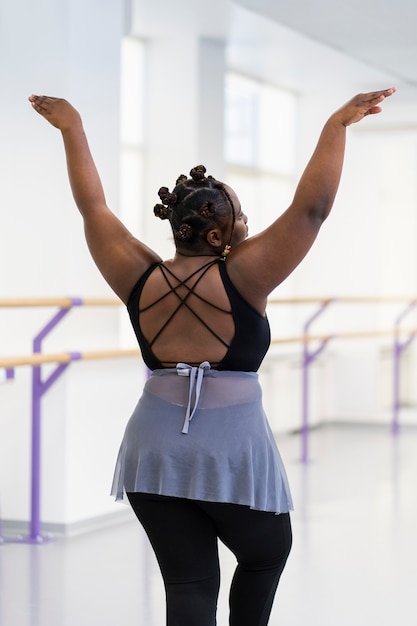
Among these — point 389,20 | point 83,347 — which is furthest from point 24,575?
point 389,20

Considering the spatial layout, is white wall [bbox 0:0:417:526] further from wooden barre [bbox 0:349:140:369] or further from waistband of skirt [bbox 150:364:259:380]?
waistband of skirt [bbox 150:364:259:380]

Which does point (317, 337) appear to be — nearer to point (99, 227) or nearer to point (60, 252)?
point (60, 252)

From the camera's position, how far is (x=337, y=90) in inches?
307

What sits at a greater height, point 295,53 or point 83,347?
point 295,53

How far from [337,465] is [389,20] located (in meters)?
2.78

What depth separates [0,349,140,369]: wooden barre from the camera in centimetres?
395

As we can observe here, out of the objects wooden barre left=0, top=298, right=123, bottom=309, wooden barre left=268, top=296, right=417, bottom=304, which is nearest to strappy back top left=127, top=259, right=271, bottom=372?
wooden barre left=0, top=298, right=123, bottom=309

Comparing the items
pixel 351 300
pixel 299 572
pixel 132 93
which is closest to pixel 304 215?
pixel 299 572

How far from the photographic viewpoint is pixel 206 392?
1.83 meters

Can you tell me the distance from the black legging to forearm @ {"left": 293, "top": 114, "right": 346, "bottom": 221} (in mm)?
496

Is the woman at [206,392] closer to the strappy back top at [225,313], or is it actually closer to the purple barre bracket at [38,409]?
the strappy back top at [225,313]

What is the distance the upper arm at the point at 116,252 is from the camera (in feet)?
6.17

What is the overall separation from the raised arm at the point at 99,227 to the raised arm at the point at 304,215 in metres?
0.19

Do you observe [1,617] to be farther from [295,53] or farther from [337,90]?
[337,90]
